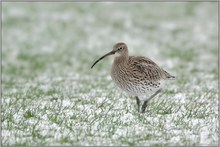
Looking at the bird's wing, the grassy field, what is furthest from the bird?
the grassy field

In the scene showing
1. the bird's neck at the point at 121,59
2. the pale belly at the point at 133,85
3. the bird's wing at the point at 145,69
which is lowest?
the pale belly at the point at 133,85

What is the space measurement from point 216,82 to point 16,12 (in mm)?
11555

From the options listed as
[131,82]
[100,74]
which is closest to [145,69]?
[131,82]

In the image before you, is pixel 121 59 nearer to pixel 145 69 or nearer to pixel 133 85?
pixel 145 69

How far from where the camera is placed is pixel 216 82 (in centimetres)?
1227

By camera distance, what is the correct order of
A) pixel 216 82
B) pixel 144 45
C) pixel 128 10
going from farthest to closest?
pixel 128 10 < pixel 144 45 < pixel 216 82

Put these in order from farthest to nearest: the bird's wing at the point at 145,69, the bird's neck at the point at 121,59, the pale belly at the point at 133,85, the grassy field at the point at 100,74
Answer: the bird's neck at the point at 121,59, the bird's wing at the point at 145,69, the pale belly at the point at 133,85, the grassy field at the point at 100,74

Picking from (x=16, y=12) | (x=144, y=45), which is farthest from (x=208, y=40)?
(x=16, y=12)

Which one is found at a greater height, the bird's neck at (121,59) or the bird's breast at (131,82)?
the bird's neck at (121,59)

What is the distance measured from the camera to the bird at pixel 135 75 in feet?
27.9

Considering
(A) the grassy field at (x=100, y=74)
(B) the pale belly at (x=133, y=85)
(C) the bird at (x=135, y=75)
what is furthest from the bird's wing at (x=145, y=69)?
(A) the grassy field at (x=100, y=74)

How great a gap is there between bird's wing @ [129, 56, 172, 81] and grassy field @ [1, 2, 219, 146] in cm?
51

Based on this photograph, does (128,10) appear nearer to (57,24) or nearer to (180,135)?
(57,24)

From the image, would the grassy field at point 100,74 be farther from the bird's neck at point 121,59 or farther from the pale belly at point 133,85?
the bird's neck at point 121,59
